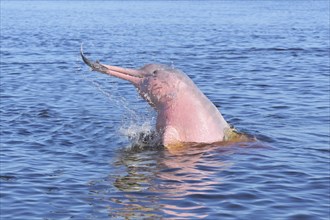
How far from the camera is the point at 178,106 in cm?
1509

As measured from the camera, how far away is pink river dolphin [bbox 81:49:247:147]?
15102mm

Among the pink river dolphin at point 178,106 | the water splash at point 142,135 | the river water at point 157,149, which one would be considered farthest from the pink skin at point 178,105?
the river water at point 157,149

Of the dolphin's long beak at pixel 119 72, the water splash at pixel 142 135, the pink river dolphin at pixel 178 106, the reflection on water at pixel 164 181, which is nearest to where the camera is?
the reflection on water at pixel 164 181

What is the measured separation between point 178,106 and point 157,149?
105 centimetres

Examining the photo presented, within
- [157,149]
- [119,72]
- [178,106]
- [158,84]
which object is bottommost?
[157,149]

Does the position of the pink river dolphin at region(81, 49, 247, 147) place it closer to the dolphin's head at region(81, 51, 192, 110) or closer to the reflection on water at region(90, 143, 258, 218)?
the dolphin's head at region(81, 51, 192, 110)

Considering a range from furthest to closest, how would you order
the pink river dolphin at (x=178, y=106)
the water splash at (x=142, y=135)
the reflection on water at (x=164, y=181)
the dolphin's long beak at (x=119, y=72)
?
the water splash at (x=142, y=135) → the pink river dolphin at (x=178, y=106) → the dolphin's long beak at (x=119, y=72) → the reflection on water at (x=164, y=181)

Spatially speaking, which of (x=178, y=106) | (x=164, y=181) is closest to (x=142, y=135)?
(x=178, y=106)

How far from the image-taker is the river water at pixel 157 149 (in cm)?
1110

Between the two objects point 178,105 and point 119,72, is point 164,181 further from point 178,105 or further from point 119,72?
point 119,72

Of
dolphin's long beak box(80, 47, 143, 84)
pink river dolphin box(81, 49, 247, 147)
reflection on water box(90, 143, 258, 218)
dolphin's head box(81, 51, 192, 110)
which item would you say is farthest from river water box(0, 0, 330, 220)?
dolphin's long beak box(80, 47, 143, 84)

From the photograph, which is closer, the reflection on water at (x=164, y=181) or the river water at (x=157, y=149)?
the reflection on water at (x=164, y=181)

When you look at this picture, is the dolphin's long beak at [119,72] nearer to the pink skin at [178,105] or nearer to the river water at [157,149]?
the pink skin at [178,105]

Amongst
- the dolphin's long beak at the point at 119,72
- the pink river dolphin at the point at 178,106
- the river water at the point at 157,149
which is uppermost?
the dolphin's long beak at the point at 119,72
